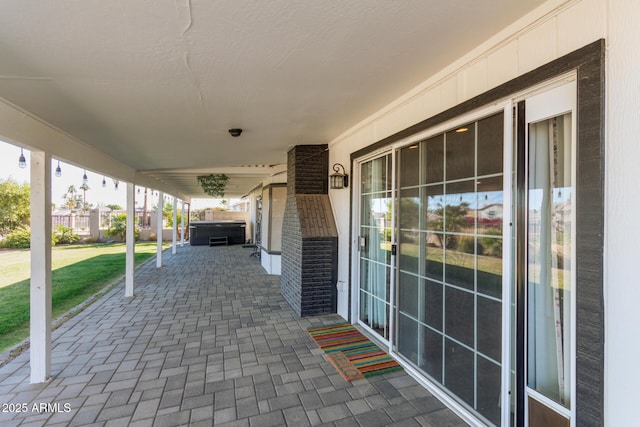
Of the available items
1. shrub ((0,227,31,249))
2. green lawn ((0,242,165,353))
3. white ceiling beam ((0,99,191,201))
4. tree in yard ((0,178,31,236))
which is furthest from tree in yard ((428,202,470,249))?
tree in yard ((0,178,31,236))

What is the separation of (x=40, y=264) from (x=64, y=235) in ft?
51.7

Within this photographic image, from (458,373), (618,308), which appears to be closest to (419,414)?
(458,373)

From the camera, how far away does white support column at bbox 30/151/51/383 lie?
2725 millimetres

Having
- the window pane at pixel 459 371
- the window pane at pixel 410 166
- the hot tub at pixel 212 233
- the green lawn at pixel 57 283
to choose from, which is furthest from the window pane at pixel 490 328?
the hot tub at pixel 212 233

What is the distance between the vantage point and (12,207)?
42.9 ft

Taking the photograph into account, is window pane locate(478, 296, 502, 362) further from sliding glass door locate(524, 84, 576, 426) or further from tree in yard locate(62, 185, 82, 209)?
tree in yard locate(62, 185, 82, 209)

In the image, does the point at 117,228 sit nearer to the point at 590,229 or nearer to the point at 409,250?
the point at 409,250

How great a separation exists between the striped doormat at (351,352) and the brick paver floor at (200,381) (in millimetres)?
96

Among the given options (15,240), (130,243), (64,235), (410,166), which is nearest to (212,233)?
(64,235)

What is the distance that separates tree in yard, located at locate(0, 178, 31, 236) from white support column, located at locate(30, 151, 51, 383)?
48.2 feet

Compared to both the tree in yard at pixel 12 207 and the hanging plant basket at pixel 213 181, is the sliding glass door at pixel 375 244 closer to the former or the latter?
the hanging plant basket at pixel 213 181

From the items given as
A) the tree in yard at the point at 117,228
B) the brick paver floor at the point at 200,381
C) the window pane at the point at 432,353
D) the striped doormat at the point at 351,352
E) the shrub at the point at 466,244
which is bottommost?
the brick paver floor at the point at 200,381

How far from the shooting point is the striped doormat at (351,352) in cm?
284

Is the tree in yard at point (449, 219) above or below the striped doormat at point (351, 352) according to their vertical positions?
above
